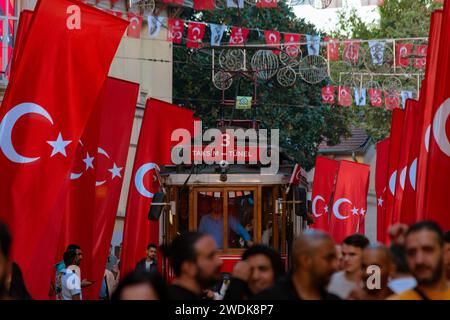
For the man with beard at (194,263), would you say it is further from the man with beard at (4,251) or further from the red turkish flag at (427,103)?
the red turkish flag at (427,103)

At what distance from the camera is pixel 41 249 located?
1363cm

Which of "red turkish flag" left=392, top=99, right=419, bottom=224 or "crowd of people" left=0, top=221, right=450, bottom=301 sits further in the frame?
"red turkish flag" left=392, top=99, right=419, bottom=224

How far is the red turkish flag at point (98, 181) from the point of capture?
53.4ft

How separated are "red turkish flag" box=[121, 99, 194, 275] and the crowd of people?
10805 millimetres

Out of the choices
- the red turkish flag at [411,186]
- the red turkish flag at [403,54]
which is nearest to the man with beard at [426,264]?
the red turkish flag at [411,186]

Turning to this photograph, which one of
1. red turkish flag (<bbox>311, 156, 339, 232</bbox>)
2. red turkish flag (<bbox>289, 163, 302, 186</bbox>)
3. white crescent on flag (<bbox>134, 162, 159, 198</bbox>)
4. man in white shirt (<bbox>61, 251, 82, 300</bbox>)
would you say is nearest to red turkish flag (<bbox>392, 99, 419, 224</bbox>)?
red turkish flag (<bbox>289, 163, 302, 186</bbox>)

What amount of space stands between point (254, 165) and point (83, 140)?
5.98m

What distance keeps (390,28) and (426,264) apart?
55.0 m

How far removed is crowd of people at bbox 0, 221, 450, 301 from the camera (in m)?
7.45

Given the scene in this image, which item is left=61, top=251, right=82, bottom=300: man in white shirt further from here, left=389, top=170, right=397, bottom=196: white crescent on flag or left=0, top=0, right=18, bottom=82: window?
left=0, top=0, right=18, bottom=82: window

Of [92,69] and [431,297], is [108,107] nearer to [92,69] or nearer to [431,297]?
[92,69]

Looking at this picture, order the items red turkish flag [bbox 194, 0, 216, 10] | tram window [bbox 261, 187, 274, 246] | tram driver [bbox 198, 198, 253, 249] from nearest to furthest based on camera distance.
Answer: tram driver [bbox 198, 198, 253, 249], tram window [bbox 261, 187, 274, 246], red turkish flag [bbox 194, 0, 216, 10]

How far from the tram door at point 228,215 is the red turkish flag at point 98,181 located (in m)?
2.64

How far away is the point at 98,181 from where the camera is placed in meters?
19.9
